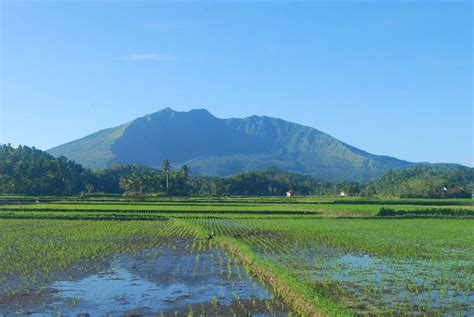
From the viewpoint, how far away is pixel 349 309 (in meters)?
9.09

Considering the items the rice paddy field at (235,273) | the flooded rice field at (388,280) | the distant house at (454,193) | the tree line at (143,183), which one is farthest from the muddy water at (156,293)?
the distant house at (454,193)

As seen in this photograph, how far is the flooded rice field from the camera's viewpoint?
9.53 meters

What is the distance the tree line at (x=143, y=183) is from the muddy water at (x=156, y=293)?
65.3 meters

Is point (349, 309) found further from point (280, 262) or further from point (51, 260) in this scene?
point (51, 260)

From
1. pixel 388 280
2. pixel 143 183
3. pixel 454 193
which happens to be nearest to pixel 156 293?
pixel 388 280

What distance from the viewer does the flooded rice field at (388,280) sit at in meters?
9.53

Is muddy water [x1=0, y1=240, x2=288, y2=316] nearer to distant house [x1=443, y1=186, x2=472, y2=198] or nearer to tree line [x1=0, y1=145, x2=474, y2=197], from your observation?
tree line [x1=0, y1=145, x2=474, y2=197]

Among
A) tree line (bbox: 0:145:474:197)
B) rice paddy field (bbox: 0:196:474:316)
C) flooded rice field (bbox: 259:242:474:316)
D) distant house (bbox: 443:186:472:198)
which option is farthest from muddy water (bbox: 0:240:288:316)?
distant house (bbox: 443:186:472:198)

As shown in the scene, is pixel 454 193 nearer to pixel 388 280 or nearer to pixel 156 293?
pixel 388 280

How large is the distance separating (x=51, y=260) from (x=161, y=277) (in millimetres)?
4304

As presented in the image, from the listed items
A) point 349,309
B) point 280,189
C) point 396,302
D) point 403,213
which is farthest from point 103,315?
point 280,189

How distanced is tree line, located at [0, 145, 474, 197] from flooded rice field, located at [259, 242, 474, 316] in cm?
6610

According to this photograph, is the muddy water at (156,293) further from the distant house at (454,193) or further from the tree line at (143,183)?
the distant house at (454,193)

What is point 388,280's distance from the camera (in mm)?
11938
